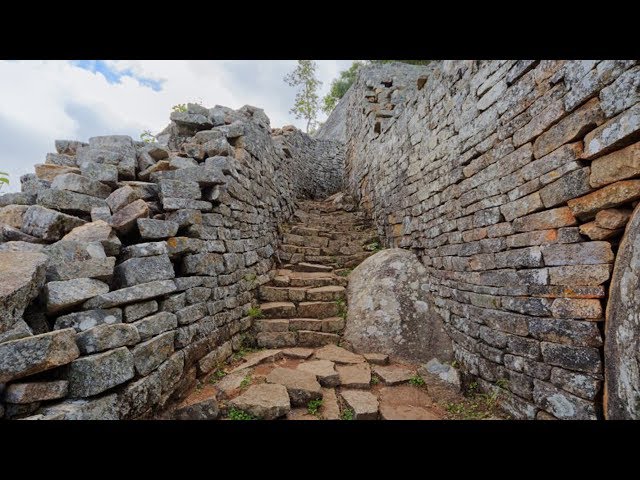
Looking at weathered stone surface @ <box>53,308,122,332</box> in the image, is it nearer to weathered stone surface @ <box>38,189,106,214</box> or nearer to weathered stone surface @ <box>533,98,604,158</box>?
weathered stone surface @ <box>38,189,106,214</box>

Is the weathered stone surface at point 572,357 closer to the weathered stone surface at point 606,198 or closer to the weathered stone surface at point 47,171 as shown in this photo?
the weathered stone surface at point 606,198

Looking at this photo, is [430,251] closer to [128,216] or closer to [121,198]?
[128,216]

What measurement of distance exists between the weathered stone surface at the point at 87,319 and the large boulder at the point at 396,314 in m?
3.31

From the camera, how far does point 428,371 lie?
4.03 metres

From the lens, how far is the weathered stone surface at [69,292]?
2.36 m

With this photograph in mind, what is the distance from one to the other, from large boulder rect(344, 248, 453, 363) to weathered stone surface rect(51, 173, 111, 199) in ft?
13.2

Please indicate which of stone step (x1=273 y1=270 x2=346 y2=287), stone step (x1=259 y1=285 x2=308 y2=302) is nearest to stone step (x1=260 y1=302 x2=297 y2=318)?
stone step (x1=259 y1=285 x2=308 y2=302)

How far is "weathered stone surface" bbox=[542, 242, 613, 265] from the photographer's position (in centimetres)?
229

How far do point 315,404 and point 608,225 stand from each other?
311cm

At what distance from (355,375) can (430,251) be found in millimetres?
2377

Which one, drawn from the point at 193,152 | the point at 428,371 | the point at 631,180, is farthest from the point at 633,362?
the point at 193,152

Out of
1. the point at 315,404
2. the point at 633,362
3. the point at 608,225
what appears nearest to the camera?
the point at 633,362

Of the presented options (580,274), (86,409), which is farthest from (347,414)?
(580,274)
